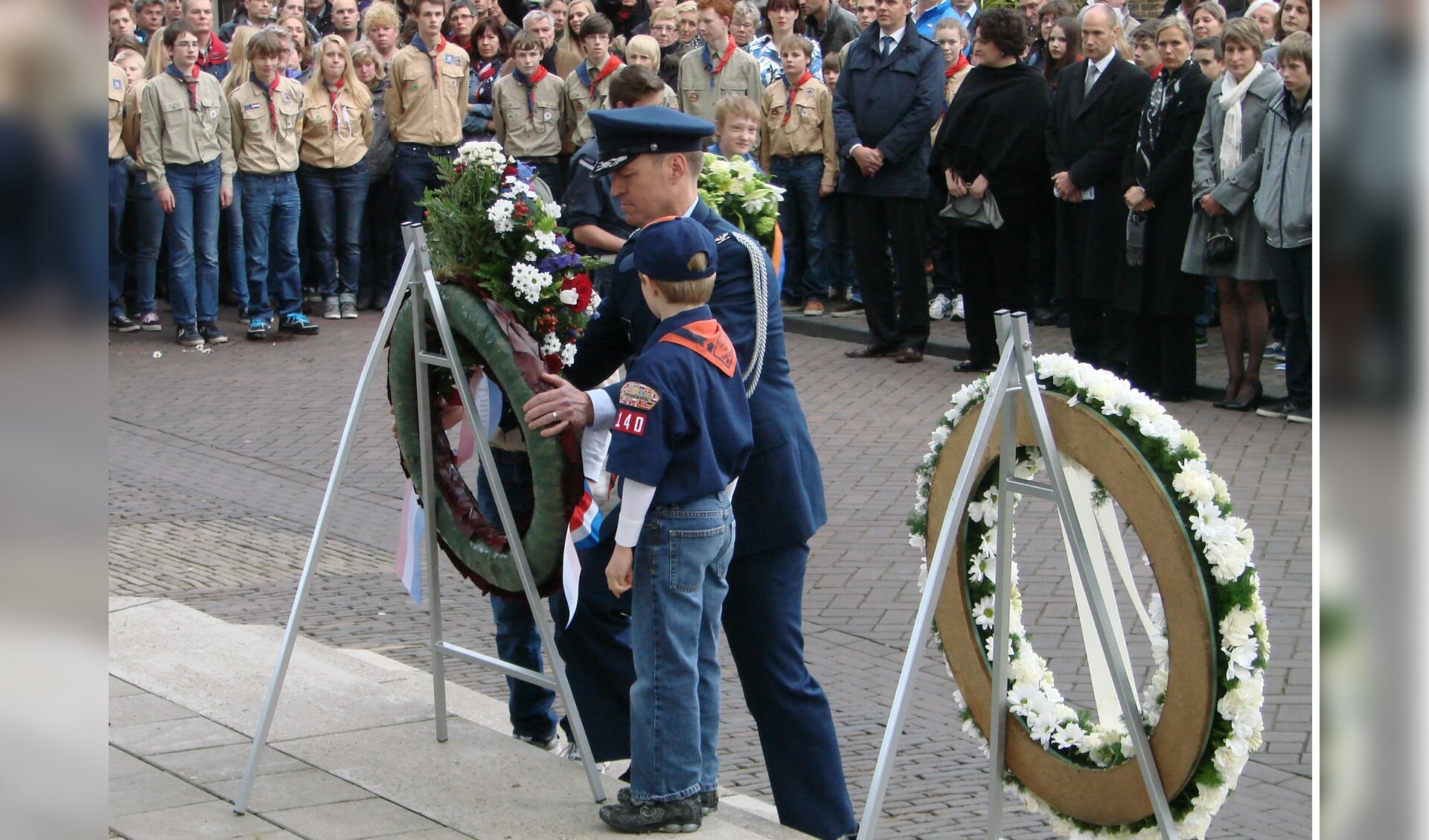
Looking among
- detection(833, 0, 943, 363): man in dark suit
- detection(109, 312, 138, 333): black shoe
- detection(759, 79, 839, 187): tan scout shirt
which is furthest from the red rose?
detection(109, 312, 138, 333): black shoe

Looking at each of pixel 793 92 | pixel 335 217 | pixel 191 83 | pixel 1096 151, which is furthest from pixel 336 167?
pixel 1096 151

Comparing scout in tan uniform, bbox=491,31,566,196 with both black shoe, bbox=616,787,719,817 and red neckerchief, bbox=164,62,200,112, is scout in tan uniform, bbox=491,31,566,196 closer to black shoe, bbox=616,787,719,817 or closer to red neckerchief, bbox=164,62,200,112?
red neckerchief, bbox=164,62,200,112

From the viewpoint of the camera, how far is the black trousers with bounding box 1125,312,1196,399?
34.7ft

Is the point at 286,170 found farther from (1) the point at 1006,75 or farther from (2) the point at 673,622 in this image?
(2) the point at 673,622

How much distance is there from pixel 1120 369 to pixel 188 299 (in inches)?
283

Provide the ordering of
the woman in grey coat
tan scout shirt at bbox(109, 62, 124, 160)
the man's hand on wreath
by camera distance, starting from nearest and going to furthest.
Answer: the man's hand on wreath → the woman in grey coat → tan scout shirt at bbox(109, 62, 124, 160)

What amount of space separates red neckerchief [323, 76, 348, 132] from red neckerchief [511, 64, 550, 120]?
4.72 feet

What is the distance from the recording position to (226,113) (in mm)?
12852

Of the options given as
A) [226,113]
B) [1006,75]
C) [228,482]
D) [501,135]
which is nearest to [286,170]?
[226,113]

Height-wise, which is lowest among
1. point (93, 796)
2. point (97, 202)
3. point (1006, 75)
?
point (93, 796)

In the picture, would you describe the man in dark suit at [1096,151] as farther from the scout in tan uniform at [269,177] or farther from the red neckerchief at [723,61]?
the scout in tan uniform at [269,177]

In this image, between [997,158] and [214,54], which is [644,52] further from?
[214,54]

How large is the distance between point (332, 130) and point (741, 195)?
319 inches

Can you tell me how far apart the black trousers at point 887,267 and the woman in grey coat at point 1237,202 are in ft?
6.85
